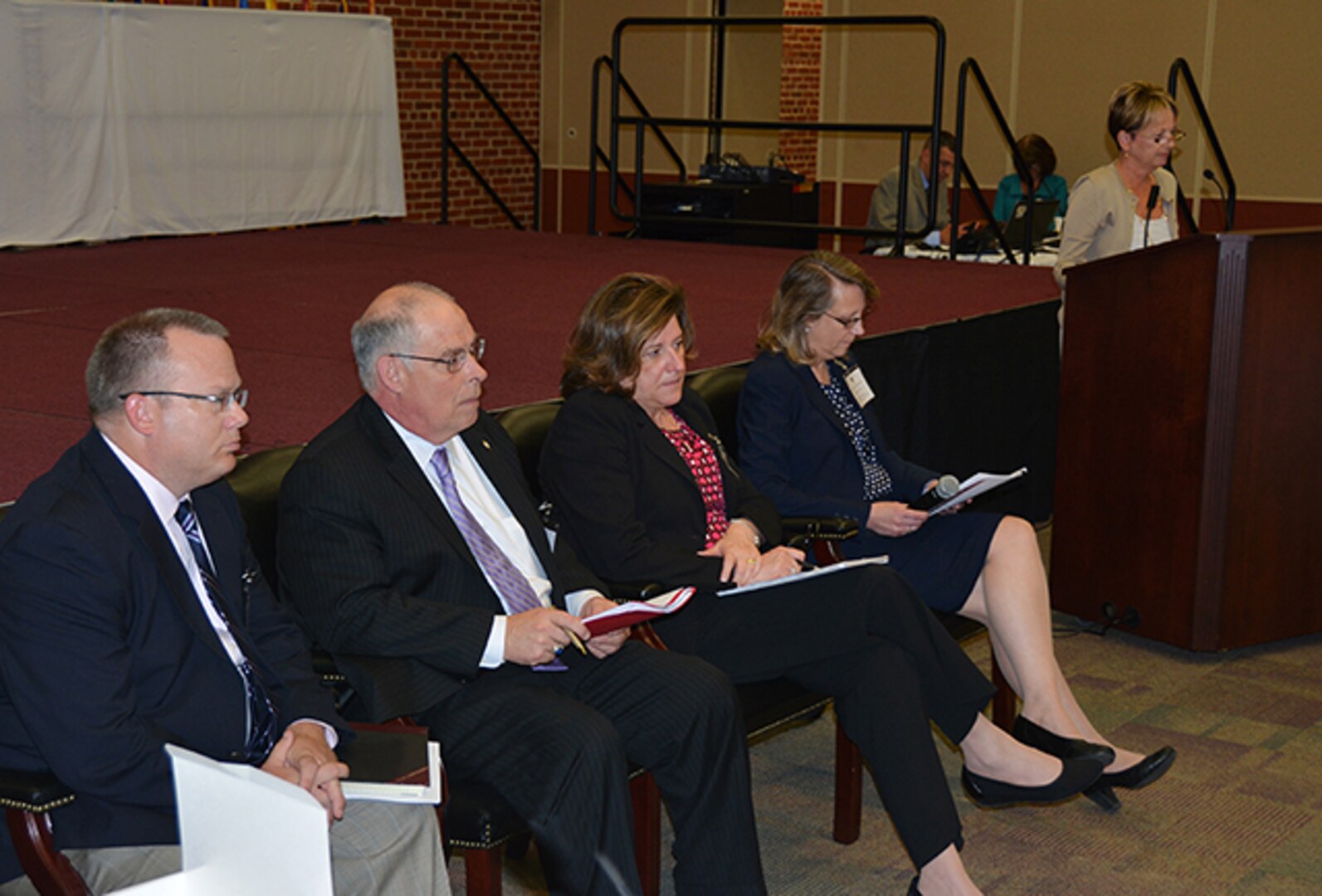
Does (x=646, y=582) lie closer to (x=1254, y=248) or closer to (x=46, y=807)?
(x=46, y=807)

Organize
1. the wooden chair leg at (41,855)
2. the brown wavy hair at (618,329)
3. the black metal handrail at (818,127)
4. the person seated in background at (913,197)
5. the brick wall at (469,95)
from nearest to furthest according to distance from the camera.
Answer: the wooden chair leg at (41,855) → the brown wavy hair at (618,329) → the black metal handrail at (818,127) → the person seated in background at (913,197) → the brick wall at (469,95)

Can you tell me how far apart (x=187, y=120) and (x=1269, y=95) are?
21.0 ft

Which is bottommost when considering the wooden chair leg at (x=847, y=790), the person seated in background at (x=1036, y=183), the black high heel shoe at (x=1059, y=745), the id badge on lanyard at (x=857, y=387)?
the wooden chair leg at (x=847, y=790)

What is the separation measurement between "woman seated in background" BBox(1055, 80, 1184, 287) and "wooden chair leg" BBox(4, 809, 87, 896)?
3491 millimetres

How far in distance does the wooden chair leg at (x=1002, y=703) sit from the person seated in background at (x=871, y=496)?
0.47 feet

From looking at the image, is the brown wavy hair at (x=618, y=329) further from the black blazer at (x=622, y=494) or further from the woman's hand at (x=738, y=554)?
the woman's hand at (x=738, y=554)

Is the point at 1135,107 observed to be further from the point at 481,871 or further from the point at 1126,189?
the point at 481,871

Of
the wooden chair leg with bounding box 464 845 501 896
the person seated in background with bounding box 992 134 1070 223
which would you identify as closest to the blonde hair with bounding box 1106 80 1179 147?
the wooden chair leg with bounding box 464 845 501 896

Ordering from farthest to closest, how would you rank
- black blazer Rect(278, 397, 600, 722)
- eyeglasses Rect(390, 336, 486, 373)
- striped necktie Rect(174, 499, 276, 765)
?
eyeglasses Rect(390, 336, 486, 373), black blazer Rect(278, 397, 600, 722), striped necktie Rect(174, 499, 276, 765)

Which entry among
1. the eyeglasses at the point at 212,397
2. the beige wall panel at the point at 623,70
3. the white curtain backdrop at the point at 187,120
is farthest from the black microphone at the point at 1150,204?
the beige wall panel at the point at 623,70

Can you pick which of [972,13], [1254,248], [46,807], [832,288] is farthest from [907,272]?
[46,807]

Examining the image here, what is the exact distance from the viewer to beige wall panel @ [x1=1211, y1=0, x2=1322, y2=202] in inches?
356

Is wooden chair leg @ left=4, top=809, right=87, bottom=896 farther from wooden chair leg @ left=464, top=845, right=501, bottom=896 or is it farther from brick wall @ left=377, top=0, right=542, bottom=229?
brick wall @ left=377, top=0, right=542, bottom=229

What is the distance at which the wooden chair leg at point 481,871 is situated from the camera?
217 centimetres
